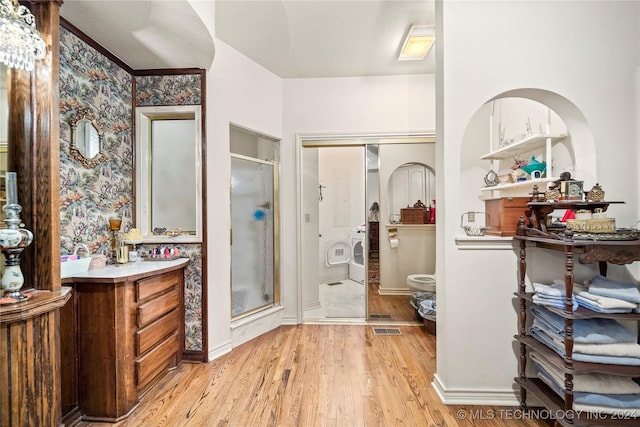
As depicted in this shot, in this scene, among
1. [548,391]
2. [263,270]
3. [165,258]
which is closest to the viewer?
[548,391]

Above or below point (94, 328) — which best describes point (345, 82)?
above

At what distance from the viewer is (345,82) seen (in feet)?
11.2

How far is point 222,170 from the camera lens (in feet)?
8.99

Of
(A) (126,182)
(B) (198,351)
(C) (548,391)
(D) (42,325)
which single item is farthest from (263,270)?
(C) (548,391)

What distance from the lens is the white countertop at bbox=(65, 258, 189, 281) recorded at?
1797 mm

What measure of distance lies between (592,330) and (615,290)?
0.24 meters

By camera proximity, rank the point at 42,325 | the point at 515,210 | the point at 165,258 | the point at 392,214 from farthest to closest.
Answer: the point at 392,214 < the point at 165,258 < the point at 515,210 < the point at 42,325

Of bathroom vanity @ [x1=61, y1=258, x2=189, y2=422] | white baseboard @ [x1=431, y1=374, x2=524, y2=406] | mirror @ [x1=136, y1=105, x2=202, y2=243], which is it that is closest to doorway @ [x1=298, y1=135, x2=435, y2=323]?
mirror @ [x1=136, y1=105, x2=202, y2=243]

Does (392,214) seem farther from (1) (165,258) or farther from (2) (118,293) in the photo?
(2) (118,293)

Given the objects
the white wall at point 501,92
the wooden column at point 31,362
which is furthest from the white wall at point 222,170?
the white wall at point 501,92

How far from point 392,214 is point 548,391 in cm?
290

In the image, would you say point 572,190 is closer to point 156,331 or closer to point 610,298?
point 610,298

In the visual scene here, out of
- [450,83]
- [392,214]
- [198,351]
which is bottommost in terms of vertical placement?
[198,351]

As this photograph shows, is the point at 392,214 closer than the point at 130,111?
No
